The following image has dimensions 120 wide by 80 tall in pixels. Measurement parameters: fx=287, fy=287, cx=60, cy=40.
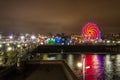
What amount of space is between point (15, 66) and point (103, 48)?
16645cm

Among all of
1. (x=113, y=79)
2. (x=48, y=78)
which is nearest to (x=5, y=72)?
(x=48, y=78)

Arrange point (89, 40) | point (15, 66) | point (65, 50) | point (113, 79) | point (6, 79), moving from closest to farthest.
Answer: point (6, 79) < point (15, 66) < point (113, 79) < point (65, 50) < point (89, 40)

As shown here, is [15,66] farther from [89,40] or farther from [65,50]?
[89,40]

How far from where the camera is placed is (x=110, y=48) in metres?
184

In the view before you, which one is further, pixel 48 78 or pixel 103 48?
pixel 103 48

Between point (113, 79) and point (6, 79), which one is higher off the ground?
point (6, 79)

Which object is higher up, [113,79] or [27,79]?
[27,79]

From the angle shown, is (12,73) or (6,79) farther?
(12,73)

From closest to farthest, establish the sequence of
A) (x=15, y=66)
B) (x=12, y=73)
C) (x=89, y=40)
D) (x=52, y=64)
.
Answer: (x=12, y=73) → (x=15, y=66) → (x=52, y=64) → (x=89, y=40)

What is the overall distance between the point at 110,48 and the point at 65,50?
29.6 meters

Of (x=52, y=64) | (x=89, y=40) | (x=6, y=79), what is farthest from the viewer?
(x=89, y=40)

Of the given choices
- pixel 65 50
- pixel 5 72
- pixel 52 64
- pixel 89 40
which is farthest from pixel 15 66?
pixel 89 40

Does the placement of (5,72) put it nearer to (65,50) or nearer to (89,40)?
(65,50)

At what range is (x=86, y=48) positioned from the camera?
18175cm
